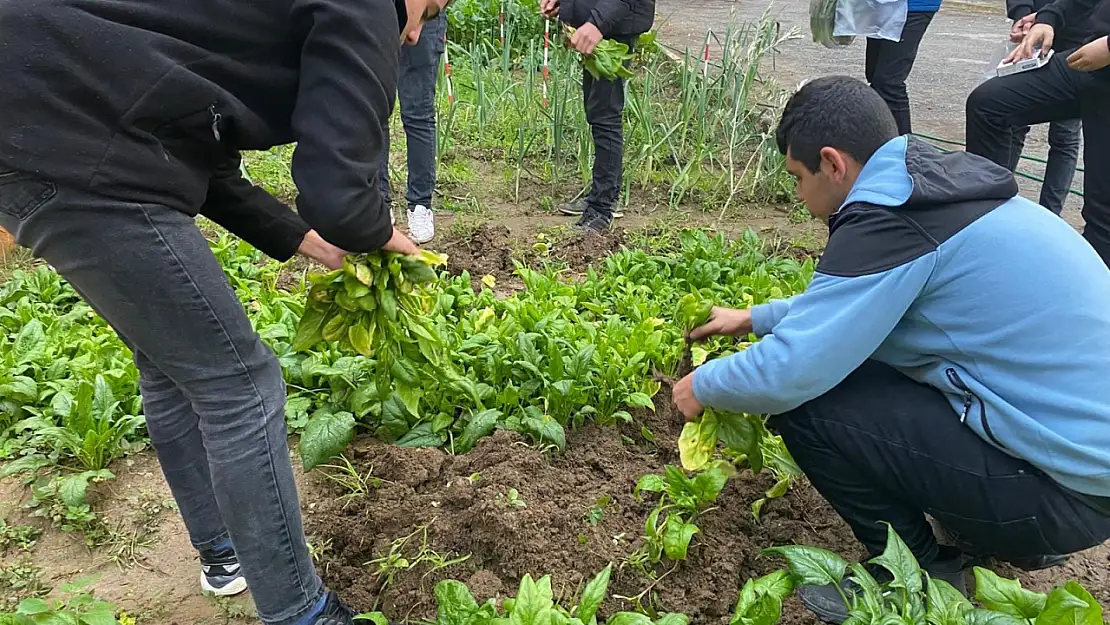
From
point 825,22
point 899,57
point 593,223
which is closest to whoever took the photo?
point 899,57

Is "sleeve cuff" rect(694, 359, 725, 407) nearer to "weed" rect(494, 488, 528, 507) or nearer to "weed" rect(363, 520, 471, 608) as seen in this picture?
"weed" rect(494, 488, 528, 507)

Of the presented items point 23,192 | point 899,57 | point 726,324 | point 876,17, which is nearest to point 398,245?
point 23,192

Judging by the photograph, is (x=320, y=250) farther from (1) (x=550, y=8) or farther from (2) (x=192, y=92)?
(1) (x=550, y=8)

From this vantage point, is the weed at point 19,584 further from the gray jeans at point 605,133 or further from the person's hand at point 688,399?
the gray jeans at point 605,133

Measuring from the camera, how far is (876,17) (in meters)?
4.06

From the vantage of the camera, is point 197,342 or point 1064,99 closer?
point 197,342

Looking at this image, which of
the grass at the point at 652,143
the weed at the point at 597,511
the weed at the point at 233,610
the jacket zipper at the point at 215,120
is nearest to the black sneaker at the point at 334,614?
the weed at the point at 233,610

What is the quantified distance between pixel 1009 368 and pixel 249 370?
1547 millimetres

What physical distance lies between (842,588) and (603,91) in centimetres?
299

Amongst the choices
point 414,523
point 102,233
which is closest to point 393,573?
point 414,523

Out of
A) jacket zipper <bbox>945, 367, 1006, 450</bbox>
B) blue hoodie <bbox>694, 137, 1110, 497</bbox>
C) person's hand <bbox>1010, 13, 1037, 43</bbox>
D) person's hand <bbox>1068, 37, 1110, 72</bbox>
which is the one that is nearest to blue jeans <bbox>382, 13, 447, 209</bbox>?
person's hand <bbox>1010, 13, 1037, 43</bbox>

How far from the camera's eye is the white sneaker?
4469 mm

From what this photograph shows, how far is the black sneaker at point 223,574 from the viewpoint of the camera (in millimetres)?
2148

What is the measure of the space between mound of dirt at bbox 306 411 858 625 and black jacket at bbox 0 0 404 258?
978 mm
